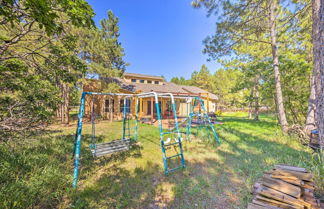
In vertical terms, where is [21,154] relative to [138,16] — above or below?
below

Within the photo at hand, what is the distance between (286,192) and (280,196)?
0.14 m

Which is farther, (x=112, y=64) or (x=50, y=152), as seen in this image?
(x=112, y=64)

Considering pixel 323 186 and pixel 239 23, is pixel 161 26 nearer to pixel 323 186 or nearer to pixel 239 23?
pixel 239 23

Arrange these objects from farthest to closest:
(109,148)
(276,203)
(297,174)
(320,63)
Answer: (109,148) → (320,63) → (297,174) → (276,203)

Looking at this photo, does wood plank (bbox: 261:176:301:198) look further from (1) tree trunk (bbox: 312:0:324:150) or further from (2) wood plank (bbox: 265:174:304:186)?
(1) tree trunk (bbox: 312:0:324:150)

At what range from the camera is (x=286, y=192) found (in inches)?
76.4

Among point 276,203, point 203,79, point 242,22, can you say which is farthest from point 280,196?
point 203,79

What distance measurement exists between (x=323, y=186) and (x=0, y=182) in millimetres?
6329

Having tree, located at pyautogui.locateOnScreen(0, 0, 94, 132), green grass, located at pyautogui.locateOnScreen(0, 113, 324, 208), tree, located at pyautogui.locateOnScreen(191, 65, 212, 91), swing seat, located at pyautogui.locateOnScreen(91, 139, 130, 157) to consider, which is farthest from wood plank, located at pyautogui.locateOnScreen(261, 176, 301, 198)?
tree, located at pyautogui.locateOnScreen(191, 65, 212, 91)

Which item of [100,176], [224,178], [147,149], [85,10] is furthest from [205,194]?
[85,10]

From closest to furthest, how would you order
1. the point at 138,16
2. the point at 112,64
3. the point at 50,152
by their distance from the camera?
the point at 50,152, the point at 138,16, the point at 112,64

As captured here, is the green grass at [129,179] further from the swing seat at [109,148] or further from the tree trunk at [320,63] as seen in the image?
the tree trunk at [320,63]

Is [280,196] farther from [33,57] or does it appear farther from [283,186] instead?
[33,57]

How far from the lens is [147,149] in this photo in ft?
17.5
